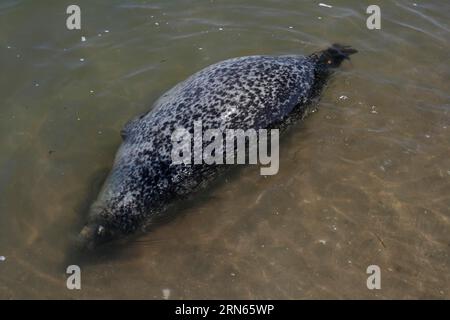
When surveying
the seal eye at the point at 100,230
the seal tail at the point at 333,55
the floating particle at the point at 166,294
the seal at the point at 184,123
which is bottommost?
the floating particle at the point at 166,294

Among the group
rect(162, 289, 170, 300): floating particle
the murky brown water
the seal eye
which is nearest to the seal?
the seal eye

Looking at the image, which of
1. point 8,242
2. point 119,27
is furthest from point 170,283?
point 119,27

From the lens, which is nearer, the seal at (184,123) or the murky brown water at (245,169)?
the murky brown water at (245,169)

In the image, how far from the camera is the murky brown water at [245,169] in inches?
212

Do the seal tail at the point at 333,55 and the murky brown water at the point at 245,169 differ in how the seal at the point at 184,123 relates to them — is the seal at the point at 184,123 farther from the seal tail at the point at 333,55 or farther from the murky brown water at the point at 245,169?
the seal tail at the point at 333,55

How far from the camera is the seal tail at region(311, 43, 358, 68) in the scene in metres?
7.74

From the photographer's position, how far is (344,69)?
26.2 feet

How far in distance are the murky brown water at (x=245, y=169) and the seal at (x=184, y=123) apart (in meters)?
0.30

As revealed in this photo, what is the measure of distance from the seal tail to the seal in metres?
0.76

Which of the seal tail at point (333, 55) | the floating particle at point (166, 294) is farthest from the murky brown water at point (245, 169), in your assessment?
the seal tail at point (333, 55)

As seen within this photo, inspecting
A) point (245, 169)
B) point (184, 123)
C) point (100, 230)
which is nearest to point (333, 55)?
point (245, 169)

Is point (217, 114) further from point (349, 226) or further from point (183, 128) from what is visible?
point (349, 226)

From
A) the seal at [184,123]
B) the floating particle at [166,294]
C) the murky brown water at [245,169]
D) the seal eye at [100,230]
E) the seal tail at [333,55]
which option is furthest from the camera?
the seal tail at [333,55]

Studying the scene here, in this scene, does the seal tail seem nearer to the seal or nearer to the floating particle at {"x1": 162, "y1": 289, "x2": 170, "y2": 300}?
the seal
